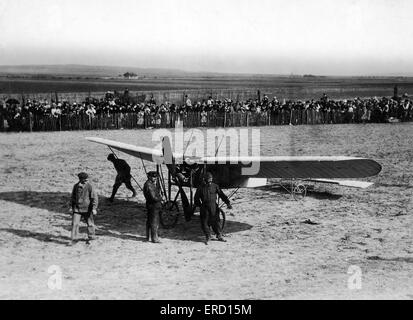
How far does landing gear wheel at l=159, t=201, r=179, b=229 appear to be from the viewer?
12273 millimetres

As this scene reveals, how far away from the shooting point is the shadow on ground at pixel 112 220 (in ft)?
37.9

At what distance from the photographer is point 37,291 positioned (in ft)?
26.7

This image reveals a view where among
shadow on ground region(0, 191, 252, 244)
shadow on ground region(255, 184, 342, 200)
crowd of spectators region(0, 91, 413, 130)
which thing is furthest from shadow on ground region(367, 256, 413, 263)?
crowd of spectators region(0, 91, 413, 130)

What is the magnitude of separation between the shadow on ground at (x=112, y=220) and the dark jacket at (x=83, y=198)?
0.88 metres

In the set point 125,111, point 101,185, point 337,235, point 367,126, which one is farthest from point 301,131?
point 337,235

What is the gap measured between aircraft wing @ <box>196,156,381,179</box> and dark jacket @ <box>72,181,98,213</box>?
99.5 inches

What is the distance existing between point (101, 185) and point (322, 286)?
980 centimetres

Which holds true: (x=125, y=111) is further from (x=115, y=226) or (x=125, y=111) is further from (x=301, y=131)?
(x=115, y=226)

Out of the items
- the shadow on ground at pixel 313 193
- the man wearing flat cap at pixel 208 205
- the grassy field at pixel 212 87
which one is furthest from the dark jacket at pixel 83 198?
the grassy field at pixel 212 87

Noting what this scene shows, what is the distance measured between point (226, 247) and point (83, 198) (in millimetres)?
3144

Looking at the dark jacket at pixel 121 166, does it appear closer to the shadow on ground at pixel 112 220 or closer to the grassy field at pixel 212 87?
the shadow on ground at pixel 112 220

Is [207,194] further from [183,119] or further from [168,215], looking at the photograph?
[183,119]

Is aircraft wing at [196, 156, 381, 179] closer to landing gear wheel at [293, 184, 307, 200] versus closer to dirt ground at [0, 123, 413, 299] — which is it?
dirt ground at [0, 123, 413, 299]

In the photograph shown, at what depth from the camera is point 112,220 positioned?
12.9m
